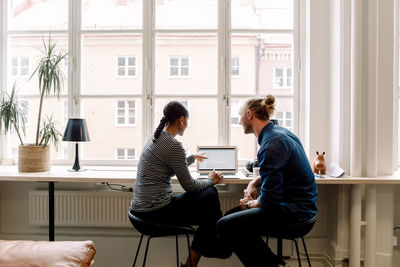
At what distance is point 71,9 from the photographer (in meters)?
3.00

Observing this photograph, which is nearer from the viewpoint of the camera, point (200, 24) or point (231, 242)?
point (231, 242)

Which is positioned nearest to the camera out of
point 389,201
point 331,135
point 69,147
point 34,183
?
point 389,201

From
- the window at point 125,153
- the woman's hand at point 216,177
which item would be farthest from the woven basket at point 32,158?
the woman's hand at point 216,177

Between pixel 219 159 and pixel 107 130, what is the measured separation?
122cm

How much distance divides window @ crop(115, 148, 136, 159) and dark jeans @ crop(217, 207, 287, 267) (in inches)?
58.0

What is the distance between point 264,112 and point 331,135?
958mm

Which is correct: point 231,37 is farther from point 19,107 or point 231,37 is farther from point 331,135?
point 19,107

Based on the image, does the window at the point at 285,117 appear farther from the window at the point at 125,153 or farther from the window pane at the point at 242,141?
the window at the point at 125,153

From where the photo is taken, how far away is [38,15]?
3.08 m

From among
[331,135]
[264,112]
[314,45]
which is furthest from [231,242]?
[314,45]

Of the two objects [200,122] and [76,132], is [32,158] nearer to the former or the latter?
[76,132]

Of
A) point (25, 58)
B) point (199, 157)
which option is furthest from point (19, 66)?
point (199, 157)

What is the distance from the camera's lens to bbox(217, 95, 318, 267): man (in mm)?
1727

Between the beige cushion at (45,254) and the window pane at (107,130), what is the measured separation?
158cm
